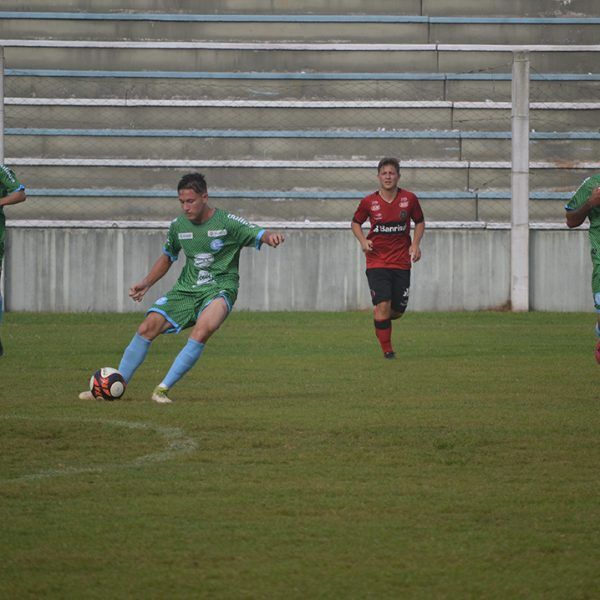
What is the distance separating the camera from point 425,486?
6.70m

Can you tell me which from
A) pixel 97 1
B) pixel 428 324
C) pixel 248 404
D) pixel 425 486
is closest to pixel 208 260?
pixel 248 404

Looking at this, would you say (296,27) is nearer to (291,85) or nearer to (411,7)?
(291,85)

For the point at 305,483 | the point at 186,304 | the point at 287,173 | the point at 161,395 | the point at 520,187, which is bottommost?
the point at 305,483

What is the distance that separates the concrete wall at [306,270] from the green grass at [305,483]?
837 cm

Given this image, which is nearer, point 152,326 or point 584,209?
point 152,326

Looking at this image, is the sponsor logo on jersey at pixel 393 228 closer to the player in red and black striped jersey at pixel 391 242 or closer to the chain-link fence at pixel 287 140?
the player in red and black striped jersey at pixel 391 242

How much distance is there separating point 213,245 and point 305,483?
13.6ft

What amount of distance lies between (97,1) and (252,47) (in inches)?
108

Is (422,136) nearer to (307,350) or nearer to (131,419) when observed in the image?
(307,350)

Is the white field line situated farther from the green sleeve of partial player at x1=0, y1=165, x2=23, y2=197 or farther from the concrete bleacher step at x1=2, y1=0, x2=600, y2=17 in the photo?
the concrete bleacher step at x1=2, y1=0, x2=600, y2=17

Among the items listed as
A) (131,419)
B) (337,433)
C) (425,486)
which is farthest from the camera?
(131,419)

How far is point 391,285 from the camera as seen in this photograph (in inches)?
582

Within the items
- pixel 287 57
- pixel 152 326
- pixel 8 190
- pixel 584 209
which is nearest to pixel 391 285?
pixel 584 209

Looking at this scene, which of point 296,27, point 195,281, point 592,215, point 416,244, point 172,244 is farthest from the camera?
point 296,27
